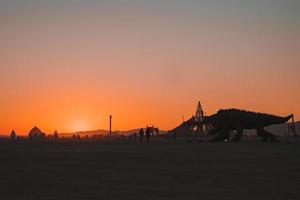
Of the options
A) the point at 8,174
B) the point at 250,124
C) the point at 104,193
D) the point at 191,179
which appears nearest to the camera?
the point at 104,193

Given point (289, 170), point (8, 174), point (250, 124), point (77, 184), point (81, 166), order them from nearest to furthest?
point (77, 184) → point (8, 174) → point (289, 170) → point (81, 166) → point (250, 124)

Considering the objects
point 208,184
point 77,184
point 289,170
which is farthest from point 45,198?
point 289,170

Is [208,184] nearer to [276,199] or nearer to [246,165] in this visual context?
[276,199]

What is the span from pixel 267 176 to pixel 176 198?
5.03 metres

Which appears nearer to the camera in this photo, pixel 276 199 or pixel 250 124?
pixel 276 199

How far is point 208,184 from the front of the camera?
12.4 meters

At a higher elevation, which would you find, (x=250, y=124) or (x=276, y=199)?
(x=250, y=124)

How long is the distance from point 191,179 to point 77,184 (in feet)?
10.8

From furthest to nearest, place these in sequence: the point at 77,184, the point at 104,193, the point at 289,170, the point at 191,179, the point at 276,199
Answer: the point at 289,170 < the point at 191,179 < the point at 77,184 < the point at 104,193 < the point at 276,199

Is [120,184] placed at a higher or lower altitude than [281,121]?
lower

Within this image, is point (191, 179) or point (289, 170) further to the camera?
point (289, 170)

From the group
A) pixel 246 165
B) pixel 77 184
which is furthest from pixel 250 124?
pixel 77 184

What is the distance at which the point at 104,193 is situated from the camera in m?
10.9

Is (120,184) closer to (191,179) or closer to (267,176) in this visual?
(191,179)
